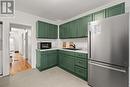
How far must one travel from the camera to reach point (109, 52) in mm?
2160

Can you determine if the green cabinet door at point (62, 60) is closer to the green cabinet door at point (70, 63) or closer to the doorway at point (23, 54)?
the green cabinet door at point (70, 63)

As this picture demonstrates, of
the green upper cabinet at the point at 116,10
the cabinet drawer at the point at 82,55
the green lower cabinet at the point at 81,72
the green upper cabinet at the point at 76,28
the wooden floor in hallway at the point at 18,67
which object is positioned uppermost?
the green upper cabinet at the point at 116,10

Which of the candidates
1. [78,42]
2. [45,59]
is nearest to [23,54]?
[45,59]

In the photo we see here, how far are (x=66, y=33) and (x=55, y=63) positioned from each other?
154cm

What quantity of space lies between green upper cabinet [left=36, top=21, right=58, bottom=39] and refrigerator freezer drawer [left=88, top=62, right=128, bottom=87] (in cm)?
271

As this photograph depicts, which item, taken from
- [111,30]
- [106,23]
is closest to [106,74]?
[111,30]

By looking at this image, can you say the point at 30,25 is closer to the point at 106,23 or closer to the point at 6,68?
the point at 6,68

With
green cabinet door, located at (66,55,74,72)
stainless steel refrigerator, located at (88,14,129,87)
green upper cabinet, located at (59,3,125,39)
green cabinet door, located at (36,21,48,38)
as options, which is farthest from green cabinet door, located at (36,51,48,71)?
stainless steel refrigerator, located at (88,14,129,87)

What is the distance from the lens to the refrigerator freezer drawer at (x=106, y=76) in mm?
1927

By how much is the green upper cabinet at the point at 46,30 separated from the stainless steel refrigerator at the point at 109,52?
2.49 metres

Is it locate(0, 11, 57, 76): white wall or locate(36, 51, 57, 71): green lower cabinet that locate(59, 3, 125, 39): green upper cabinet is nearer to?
locate(36, 51, 57, 71): green lower cabinet

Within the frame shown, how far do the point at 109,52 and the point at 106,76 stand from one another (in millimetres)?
547

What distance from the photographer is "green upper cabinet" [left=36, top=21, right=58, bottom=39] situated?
4.38 meters

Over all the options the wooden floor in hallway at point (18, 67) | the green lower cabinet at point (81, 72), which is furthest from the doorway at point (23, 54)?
the green lower cabinet at point (81, 72)
